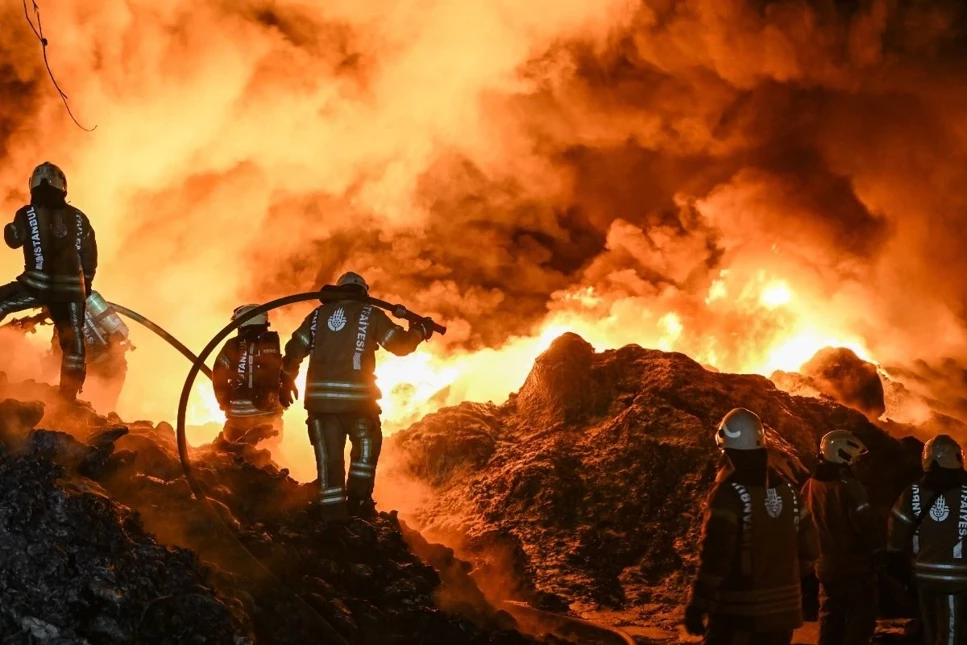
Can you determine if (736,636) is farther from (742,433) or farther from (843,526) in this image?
(843,526)

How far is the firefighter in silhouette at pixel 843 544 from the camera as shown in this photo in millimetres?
6848

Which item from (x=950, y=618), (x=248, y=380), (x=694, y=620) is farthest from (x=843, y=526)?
(x=248, y=380)

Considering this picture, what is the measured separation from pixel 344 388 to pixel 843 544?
14.0ft

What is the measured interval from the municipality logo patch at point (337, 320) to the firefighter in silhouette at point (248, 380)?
1.72 m

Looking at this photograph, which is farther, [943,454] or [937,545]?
[943,454]

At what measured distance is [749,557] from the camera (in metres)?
4.90

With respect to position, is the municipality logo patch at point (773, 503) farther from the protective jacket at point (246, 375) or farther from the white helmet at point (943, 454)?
the protective jacket at point (246, 375)

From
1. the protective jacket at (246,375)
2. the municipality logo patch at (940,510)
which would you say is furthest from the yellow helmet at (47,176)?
the municipality logo patch at (940,510)

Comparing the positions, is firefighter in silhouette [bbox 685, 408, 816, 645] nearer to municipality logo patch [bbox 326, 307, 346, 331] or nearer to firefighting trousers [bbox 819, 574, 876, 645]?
firefighting trousers [bbox 819, 574, 876, 645]

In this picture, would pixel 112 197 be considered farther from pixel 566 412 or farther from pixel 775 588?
pixel 775 588

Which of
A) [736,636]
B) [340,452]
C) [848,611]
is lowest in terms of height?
[736,636]

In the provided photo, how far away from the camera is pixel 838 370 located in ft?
53.5

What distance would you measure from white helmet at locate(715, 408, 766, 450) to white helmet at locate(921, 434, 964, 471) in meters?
2.69

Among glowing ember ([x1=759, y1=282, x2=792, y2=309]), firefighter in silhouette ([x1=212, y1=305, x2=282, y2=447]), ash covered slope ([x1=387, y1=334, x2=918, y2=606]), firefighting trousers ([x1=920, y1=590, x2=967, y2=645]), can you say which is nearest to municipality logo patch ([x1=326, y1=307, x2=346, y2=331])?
firefighter in silhouette ([x1=212, y1=305, x2=282, y2=447])
